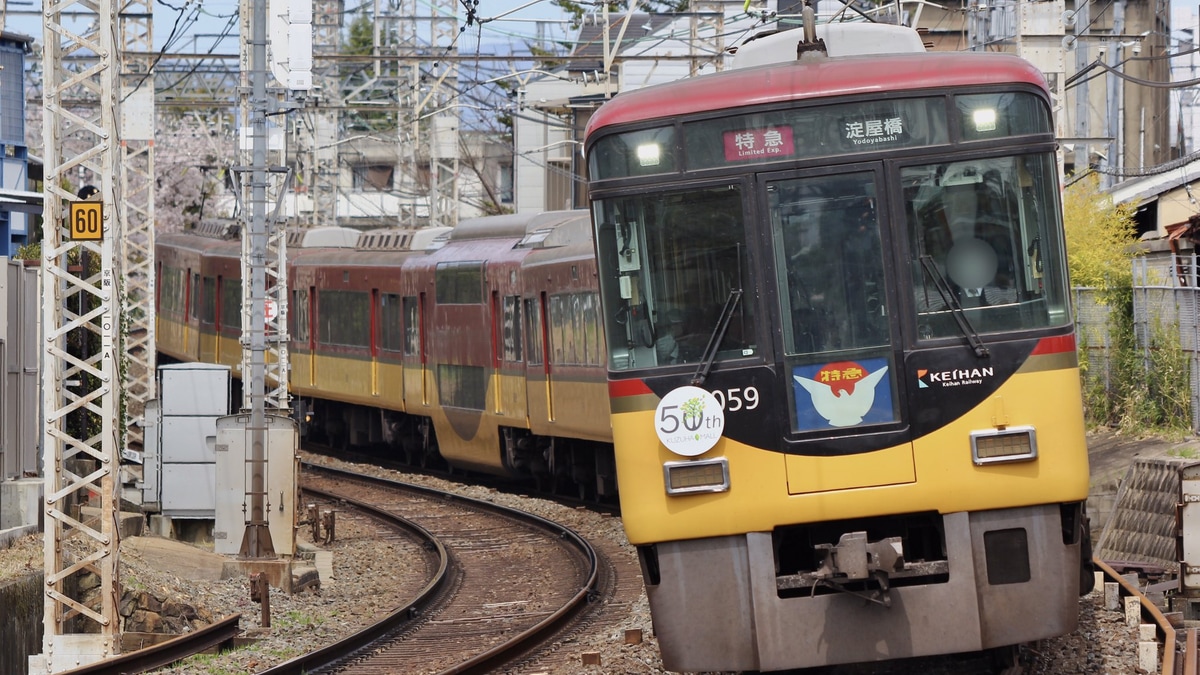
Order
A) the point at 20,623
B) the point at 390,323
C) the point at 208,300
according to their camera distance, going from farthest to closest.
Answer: the point at 208,300, the point at 390,323, the point at 20,623

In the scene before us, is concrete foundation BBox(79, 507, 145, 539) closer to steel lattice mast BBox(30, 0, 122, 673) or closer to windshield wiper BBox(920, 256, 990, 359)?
steel lattice mast BBox(30, 0, 122, 673)

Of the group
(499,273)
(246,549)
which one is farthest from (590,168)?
(499,273)

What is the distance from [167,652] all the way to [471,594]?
360 cm

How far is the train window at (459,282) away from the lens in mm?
20094

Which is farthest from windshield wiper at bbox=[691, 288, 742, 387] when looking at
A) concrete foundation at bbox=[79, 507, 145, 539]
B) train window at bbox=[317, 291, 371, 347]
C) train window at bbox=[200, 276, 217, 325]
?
train window at bbox=[200, 276, 217, 325]

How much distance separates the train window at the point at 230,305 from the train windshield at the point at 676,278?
21641mm

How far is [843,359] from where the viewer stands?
24.7 ft

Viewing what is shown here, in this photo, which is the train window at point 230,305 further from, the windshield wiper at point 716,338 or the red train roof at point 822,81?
the windshield wiper at point 716,338

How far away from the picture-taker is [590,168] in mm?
7898

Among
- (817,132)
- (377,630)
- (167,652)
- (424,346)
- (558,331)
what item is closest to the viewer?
(817,132)

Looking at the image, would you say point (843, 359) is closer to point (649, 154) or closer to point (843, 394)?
point (843, 394)

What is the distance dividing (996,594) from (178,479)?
1086 cm

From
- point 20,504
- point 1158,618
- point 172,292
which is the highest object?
point 172,292

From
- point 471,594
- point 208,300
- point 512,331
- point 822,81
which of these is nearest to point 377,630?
point 471,594
